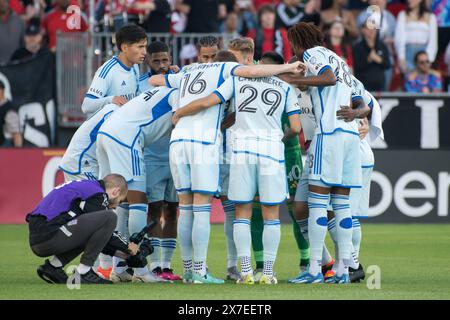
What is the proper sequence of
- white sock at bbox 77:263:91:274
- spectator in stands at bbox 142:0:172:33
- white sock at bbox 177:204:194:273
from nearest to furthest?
white sock at bbox 77:263:91:274
white sock at bbox 177:204:194:273
spectator in stands at bbox 142:0:172:33

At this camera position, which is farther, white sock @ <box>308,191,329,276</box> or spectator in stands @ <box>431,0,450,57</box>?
spectator in stands @ <box>431,0,450,57</box>

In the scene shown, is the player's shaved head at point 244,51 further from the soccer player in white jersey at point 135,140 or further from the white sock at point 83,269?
the white sock at point 83,269

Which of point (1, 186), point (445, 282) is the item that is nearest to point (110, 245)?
point (445, 282)

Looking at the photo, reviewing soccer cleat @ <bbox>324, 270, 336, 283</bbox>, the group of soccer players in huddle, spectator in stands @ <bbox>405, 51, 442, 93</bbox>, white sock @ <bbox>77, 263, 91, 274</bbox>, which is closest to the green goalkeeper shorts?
the group of soccer players in huddle

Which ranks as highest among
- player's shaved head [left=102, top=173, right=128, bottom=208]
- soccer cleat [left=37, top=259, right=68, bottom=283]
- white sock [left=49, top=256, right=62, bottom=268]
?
player's shaved head [left=102, top=173, right=128, bottom=208]

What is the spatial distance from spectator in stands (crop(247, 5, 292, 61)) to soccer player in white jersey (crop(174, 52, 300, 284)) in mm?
9072

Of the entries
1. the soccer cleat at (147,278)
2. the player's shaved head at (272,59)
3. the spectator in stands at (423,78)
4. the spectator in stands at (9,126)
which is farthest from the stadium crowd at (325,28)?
the soccer cleat at (147,278)

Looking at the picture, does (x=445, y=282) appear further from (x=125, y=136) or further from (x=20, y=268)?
(x=20, y=268)

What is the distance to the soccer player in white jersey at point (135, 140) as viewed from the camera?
445 inches

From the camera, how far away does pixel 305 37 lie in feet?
36.2

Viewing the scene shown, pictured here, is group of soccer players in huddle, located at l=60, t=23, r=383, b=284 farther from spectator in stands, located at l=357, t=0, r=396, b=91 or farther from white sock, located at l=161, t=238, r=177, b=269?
spectator in stands, located at l=357, t=0, r=396, b=91

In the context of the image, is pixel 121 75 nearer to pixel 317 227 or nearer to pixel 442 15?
pixel 317 227

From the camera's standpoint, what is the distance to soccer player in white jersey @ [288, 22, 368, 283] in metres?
10.9

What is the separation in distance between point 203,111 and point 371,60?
10.2 meters
